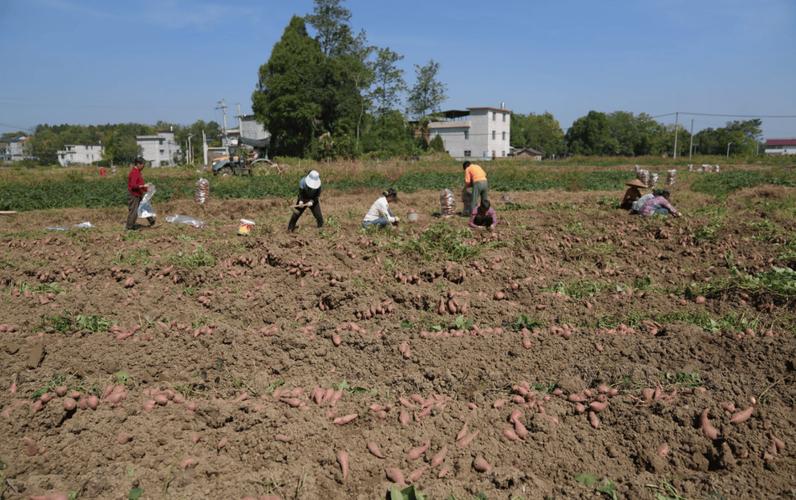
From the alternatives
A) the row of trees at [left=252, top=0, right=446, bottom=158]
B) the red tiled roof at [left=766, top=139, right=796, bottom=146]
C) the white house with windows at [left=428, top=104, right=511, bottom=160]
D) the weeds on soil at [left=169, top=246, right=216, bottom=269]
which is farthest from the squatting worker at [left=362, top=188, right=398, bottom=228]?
the red tiled roof at [left=766, top=139, right=796, bottom=146]

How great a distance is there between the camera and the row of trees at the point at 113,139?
278 feet

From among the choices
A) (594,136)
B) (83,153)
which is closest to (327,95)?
(594,136)

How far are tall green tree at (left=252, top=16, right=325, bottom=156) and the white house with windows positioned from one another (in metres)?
26.5

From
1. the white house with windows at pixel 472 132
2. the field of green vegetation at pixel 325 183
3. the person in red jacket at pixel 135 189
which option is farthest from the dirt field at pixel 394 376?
the white house with windows at pixel 472 132

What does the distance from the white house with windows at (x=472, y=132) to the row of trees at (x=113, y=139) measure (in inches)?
1293

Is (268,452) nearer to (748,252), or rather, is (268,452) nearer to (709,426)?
(709,426)

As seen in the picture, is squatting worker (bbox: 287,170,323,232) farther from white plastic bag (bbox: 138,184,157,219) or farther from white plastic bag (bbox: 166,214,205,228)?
white plastic bag (bbox: 138,184,157,219)

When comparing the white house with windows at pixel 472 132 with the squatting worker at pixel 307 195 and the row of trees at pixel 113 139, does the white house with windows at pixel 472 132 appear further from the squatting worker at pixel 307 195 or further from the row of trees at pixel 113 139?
the squatting worker at pixel 307 195

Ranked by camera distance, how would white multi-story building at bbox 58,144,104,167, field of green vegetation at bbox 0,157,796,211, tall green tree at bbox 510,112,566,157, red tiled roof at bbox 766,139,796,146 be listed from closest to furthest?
field of green vegetation at bbox 0,157,796,211 < tall green tree at bbox 510,112,566,157 < white multi-story building at bbox 58,144,104,167 < red tiled roof at bbox 766,139,796,146

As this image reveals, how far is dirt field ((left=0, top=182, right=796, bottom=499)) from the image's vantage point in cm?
290

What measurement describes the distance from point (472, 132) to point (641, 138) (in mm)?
31079

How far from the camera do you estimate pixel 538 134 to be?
9888 cm

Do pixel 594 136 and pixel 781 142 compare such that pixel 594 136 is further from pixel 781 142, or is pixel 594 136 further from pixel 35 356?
pixel 35 356

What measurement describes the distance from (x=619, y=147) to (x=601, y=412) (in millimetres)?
88467
